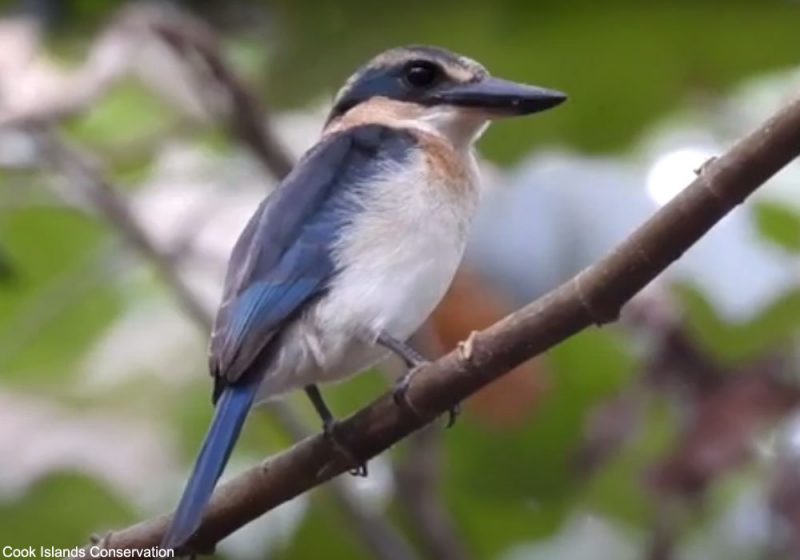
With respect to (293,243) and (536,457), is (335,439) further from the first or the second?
(536,457)

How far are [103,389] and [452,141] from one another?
1.54 meters

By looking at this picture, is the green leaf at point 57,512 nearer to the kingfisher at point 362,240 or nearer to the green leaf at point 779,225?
the kingfisher at point 362,240

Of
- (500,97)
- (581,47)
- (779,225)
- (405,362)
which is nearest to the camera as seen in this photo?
(405,362)

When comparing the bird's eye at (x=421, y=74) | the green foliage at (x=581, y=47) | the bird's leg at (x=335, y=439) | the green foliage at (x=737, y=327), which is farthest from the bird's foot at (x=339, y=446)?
the green foliage at (x=581, y=47)

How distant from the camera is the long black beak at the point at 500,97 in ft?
7.89

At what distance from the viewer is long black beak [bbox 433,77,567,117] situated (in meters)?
2.40

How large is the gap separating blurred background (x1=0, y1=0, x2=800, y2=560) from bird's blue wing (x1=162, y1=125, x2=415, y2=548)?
1.37 ft

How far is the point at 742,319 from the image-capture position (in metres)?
2.85

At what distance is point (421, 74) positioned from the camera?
2.59 m

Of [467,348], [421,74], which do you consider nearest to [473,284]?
[421,74]

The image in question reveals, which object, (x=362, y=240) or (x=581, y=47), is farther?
(x=581, y=47)

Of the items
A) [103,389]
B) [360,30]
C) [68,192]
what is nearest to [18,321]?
[68,192]

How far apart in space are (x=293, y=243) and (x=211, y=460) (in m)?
0.45

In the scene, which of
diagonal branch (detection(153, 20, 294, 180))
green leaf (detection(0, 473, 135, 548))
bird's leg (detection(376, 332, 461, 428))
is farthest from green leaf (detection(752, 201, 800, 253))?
green leaf (detection(0, 473, 135, 548))
